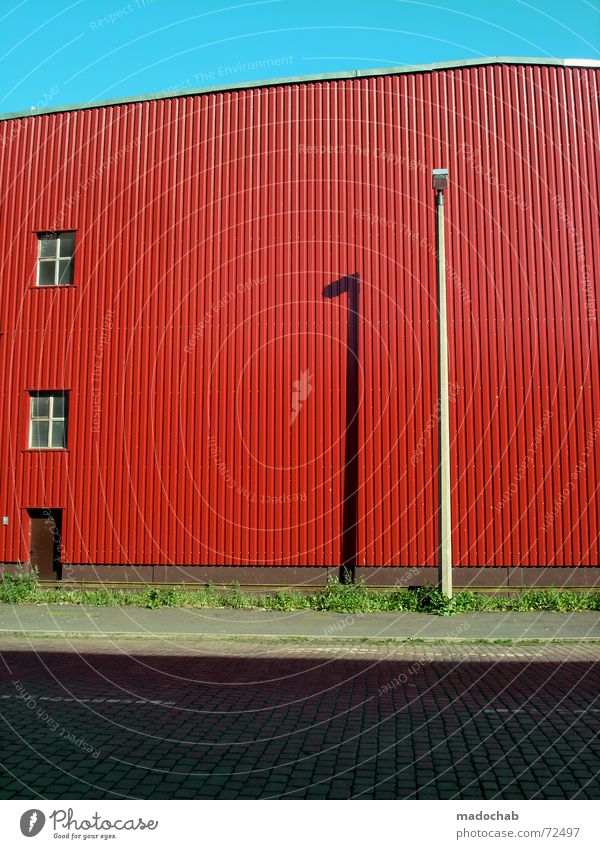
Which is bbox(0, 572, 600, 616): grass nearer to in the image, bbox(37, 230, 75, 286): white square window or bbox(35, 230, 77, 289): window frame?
bbox(35, 230, 77, 289): window frame

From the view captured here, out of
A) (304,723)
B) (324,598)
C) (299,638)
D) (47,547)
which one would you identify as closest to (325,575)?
(324,598)

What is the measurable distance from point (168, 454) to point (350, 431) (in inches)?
209

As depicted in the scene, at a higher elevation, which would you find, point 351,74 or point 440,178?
point 351,74

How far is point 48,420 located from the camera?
22.8 meters

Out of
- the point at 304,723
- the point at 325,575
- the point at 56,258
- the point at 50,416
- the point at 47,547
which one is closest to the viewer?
the point at 304,723

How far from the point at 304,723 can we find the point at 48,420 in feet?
55.8

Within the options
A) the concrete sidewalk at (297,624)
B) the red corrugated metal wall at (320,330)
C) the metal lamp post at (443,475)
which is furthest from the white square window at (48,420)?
A: the metal lamp post at (443,475)

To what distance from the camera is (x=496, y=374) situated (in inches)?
805

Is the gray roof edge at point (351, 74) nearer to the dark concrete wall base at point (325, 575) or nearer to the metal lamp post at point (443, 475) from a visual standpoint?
the metal lamp post at point (443, 475)

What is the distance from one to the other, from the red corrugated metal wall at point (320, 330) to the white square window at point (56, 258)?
1.74 ft

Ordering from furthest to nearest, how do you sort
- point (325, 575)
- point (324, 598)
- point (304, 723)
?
point (325, 575) → point (324, 598) → point (304, 723)

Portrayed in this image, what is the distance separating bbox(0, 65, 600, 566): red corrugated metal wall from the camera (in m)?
20.2

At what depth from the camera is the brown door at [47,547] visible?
72.2ft

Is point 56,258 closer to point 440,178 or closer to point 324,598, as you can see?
point 440,178
